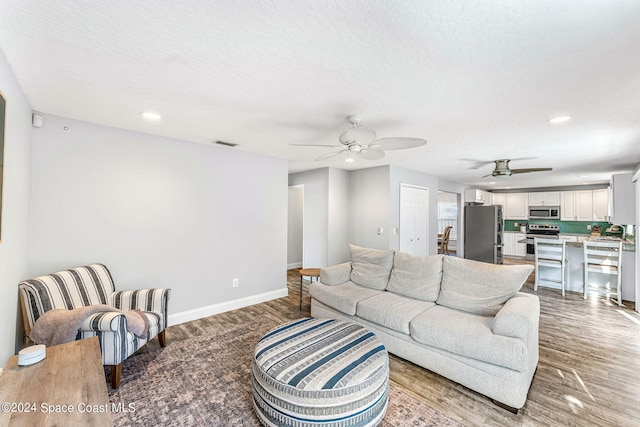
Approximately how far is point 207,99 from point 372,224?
12.5ft

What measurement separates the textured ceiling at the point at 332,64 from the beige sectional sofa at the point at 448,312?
60.5 inches

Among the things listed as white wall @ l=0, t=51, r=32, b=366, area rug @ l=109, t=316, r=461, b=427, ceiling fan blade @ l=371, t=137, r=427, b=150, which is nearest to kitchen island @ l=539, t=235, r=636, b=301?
ceiling fan blade @ l=371, t=137, r=427, b=150

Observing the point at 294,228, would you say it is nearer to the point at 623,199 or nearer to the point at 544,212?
the point at 623,199

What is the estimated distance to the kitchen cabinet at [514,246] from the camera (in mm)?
8222

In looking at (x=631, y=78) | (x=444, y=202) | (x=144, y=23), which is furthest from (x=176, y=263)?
(x=444, y=202)

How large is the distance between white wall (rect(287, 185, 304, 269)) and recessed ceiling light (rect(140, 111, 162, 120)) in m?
4.17

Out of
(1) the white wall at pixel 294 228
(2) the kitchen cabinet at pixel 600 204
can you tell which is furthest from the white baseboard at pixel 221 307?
(2) the kitchen cabinet at pixel 600 204

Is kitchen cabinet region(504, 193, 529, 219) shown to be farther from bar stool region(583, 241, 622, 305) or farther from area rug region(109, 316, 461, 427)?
area rug region(109, 316, 461, 427)

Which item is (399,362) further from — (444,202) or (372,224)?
(444,202)

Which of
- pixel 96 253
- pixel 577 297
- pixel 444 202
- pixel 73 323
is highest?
pixel 444 202

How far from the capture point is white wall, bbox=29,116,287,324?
2643 millimetres

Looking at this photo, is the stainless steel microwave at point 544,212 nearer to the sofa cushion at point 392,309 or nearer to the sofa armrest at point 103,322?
the sofa cushion at point 392,309

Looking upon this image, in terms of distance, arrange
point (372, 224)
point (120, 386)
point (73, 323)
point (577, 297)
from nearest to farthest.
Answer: point (73, 323) → point (120, 386) → point (577, 297) → point (372, 224)

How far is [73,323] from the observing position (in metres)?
1.96
